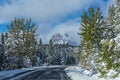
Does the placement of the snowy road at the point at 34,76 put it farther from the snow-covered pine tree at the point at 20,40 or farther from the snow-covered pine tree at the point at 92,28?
the snow-covered pine tree at the point at 20,40

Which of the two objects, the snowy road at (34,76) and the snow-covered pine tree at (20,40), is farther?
the snow-covered pine tree at (20,40)

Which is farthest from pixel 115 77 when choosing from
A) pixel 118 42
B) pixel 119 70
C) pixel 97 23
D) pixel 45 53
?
pixel 45 53

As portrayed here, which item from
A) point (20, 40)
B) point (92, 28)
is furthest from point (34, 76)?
point (20, 40)

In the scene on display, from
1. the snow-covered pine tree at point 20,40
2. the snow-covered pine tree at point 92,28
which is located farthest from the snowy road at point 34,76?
the snow-covered pine tree at point 20,40

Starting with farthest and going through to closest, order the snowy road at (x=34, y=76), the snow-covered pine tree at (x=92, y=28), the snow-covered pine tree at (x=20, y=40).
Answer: the snow-covered pine tree at (x=20, y=40) → the snow-covered pine tree at (x=92, y=28) → the snowy road at (x=34, y=76)

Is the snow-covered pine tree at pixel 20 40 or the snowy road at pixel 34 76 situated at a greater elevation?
the snow-covered pine tree at pixel 20 40

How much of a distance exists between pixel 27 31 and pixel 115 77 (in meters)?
44.8

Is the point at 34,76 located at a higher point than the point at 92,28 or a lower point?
lower

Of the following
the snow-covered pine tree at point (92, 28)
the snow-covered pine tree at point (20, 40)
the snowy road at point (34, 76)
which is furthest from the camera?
the snow-covered pine tree at point (20, 40)

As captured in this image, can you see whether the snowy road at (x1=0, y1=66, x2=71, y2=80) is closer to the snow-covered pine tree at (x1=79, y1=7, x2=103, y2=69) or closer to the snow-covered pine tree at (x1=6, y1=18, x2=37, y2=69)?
the snow-covered pine tree at (x1=79, y1=7, x2=103, y2=69)

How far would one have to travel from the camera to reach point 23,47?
2443 inches

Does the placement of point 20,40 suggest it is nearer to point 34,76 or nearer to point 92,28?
point 92,28

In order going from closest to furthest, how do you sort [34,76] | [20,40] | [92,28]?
[34,76] < [92,28] < [20,40]

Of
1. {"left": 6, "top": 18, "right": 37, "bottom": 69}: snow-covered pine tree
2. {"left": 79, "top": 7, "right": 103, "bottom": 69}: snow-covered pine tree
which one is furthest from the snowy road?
{"left": 6, "top": 18, "right": 37, "bottom": 69}: snow-covered pine tree
